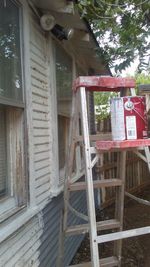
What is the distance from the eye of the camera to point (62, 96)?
522cm

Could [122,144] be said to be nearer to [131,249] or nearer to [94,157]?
[94,157]

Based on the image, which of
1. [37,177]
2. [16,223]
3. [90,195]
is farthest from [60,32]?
[16,223]

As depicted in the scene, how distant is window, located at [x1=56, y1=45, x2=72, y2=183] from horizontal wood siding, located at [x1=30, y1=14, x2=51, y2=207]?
622 mm

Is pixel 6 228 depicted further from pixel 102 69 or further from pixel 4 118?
pixel 102 69

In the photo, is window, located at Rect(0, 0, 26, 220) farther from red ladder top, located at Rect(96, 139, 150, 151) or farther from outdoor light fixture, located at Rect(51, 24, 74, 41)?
outdoor light fixture, located at Rect(51, 24, 74, 41)

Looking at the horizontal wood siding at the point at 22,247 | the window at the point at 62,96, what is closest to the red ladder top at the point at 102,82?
the horizontal wood siding at the point at 22,247

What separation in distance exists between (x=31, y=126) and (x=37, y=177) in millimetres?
538

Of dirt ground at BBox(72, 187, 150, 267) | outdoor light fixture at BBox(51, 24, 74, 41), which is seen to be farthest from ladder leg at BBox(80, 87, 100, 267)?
dirt ground at BBox(72, 187, 150, 267)

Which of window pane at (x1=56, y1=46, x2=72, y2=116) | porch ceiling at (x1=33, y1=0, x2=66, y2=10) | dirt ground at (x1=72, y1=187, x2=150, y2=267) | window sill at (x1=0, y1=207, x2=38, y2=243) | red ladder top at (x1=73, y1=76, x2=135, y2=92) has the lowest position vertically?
dirt ground at (x1=72, y1=187, x2=150, y2=267)

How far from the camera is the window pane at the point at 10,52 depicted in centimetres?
299

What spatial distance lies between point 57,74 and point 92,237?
2.56 m

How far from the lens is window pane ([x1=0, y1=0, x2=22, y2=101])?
118 inches

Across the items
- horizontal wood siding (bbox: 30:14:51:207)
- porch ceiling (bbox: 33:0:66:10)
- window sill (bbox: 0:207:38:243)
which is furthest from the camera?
porch ceiling (bbox: 33:0:66:10)

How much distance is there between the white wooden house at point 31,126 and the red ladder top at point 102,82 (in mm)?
538
